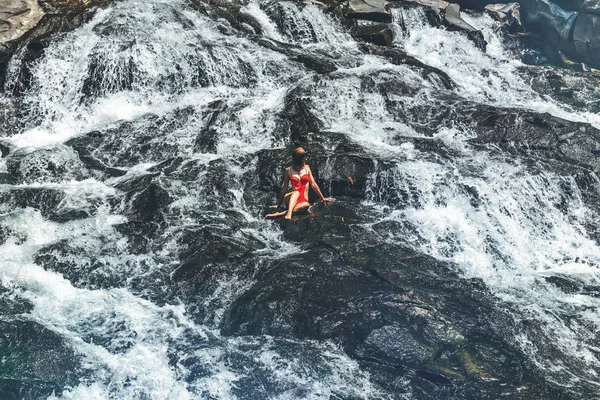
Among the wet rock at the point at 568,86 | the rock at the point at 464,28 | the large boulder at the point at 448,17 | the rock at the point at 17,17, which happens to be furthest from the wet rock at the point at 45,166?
the rock at the point at 464,28

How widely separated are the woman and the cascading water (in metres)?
0.51

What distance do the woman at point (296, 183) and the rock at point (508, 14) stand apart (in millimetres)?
13923

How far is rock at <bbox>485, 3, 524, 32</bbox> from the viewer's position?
67.9ft

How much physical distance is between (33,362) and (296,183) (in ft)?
15.4

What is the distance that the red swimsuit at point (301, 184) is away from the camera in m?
9.67

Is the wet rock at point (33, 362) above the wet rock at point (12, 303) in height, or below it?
above

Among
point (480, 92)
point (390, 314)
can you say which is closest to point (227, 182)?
point (390, 314)

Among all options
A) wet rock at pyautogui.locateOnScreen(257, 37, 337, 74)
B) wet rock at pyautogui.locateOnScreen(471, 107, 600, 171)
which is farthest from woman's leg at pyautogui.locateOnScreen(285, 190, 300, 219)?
wet rock at pyautogui.locateOnScreen(257, 37, 337, 74)

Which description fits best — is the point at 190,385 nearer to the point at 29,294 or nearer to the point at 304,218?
the point at 29,294

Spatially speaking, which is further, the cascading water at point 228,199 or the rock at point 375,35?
the rock at point 375,35

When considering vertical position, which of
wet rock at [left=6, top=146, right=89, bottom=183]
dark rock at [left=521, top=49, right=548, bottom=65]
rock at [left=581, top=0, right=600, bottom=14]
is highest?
rock at [left=581, top=0, right=600, bottom=14]

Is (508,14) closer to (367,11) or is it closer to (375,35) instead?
(367,11)

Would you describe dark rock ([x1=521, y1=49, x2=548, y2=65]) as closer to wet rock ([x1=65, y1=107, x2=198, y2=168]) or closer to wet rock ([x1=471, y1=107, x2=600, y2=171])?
wet rock ([x1=471, y1=107, x2=600, y2=171])

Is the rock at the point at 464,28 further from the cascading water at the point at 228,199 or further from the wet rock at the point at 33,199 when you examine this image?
the wet rock at the point at 33,199
